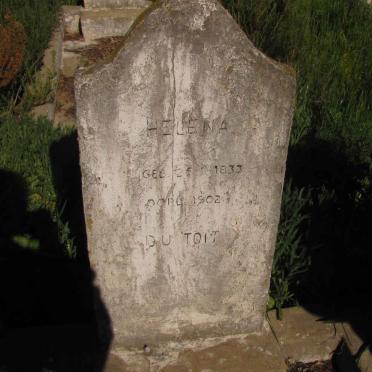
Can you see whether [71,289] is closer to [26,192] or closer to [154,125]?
[26,192]

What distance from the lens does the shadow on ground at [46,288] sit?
8.34 feet

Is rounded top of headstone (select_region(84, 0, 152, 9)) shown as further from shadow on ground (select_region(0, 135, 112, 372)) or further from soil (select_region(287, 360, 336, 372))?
soil (select_region(287, 360, 336, 372))

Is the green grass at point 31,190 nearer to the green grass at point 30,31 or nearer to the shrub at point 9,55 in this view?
the shrub at point 9,55

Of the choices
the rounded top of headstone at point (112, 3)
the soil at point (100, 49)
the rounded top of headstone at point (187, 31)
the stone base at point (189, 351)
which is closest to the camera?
the rounded top of headstone at point (187, 31)

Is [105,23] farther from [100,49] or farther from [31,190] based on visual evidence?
[31,190]

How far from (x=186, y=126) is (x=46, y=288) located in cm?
150

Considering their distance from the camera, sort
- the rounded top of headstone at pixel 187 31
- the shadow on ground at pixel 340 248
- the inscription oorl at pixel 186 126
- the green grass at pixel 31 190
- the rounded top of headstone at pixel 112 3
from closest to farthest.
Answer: the rounded top of headstone at pixel 187 31 < the inscription oorl at pixel 186 126 < the shadow on ground at pixel 340 248 < the green grass at pixel 31 190 < the rounded top of headstone at pixel 112 3

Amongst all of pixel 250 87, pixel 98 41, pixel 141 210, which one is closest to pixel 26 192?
pixel 141 210

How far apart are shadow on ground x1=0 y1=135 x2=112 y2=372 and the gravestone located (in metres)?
0.25

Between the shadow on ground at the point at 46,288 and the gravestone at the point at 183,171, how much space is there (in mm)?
250

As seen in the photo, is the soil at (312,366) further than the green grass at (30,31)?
No

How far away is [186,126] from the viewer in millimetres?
2012

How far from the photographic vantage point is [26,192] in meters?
3.58

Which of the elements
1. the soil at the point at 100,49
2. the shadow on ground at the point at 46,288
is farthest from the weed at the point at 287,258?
the soil at the point at 100,49
